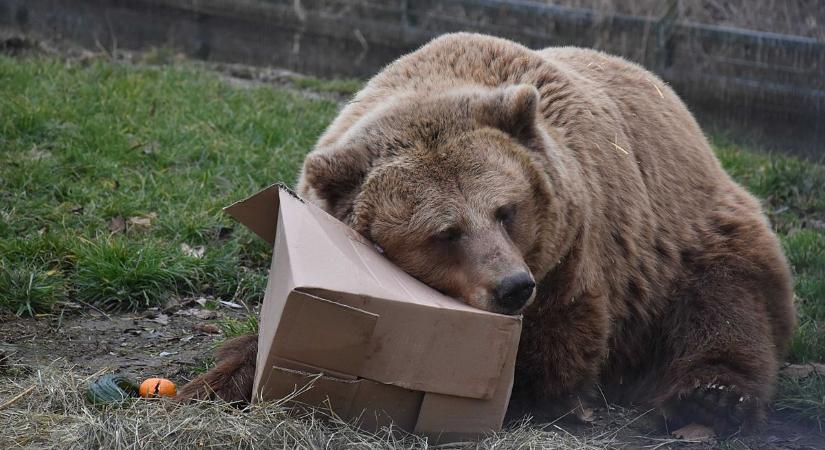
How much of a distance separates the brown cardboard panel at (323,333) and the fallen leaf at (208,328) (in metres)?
1.82

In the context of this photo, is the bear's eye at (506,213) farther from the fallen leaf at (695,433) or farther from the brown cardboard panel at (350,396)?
the fallen leaf at (695,433)

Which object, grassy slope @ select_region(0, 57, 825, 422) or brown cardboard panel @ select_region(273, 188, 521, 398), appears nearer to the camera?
brown cardboard panel @ select_region(273, 188, 521, 398)

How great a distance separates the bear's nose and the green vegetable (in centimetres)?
149

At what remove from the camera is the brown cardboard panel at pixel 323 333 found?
3.28 m

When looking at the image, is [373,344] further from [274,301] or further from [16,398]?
[16,398]

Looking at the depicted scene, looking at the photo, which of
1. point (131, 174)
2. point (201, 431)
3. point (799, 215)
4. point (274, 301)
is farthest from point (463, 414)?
point (799, 215)

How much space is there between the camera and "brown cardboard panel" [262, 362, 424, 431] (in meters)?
3.51

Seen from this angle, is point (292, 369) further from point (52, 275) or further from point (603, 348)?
point (52, 275)

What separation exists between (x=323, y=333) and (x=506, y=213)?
39.8 inches

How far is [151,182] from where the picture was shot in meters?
6.61

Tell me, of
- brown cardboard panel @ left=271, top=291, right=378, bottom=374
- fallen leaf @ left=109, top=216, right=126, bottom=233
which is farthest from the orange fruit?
fallen leaf @ left=109, top=216, right=126, bottom=233

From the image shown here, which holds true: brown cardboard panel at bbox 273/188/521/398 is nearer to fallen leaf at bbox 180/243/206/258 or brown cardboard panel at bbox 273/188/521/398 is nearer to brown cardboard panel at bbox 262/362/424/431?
brown cardboard panel at bbox 262/362/424/431

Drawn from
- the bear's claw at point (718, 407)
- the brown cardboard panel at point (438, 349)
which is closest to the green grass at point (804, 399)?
the bear's claw at point (718, 407)

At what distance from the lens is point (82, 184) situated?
6.44 m
